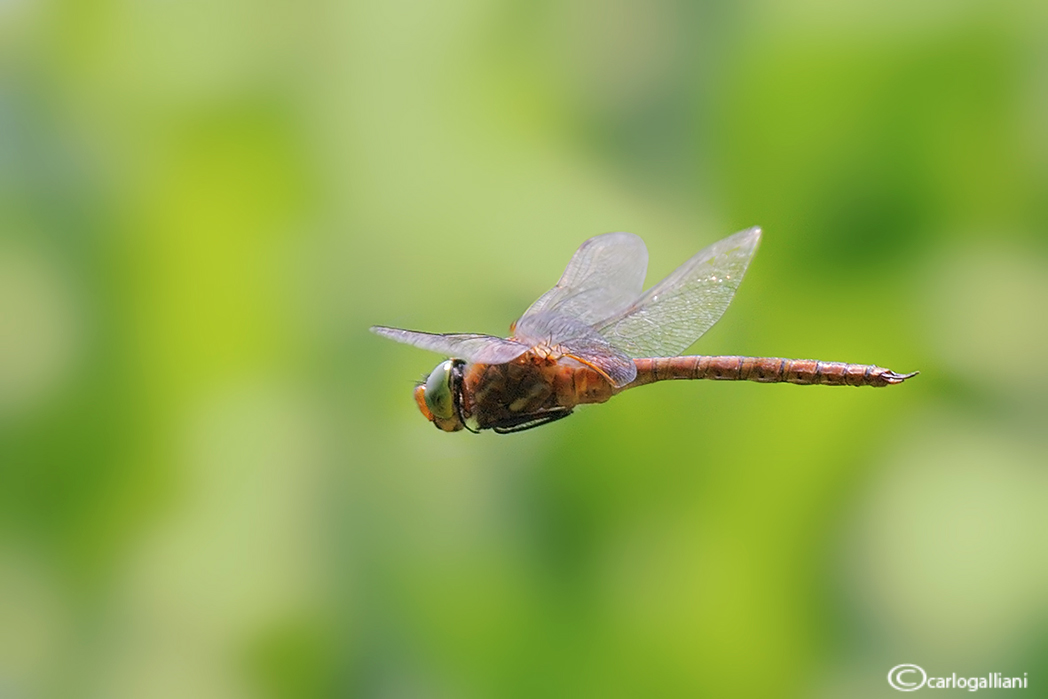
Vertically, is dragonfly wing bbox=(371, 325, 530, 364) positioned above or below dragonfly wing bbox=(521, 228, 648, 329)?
below

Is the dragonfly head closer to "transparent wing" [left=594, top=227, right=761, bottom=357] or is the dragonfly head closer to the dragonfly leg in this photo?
the dragonfly leg

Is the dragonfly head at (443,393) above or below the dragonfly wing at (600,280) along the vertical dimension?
below

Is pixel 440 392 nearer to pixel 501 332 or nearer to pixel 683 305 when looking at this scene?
pixel 683 305

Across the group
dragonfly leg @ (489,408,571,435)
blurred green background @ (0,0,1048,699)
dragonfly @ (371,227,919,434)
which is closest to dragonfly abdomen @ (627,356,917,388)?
dragonfly @ (371,227,919,434)

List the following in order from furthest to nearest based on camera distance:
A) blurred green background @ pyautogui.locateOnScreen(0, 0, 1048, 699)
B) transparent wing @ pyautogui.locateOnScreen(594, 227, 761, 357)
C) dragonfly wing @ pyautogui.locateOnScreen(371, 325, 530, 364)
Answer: blurred green background @ pyautogui.locateOnScreen(0, 0, 1048, 699), transparent wing @ pyautogui.locateOnScreen(594, 227, 761, 357), dragonfly wing @ pyautogui.locateOnScreen(371, 325, 530, 364)

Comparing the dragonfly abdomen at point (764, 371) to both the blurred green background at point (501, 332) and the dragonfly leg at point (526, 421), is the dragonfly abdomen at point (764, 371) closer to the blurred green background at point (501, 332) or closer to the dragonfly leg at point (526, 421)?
the dragonfly leg at point (526, 421)

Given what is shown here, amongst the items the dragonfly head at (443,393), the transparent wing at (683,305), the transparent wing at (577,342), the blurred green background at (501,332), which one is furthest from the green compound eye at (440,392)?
the blurred green background at (501,332)
